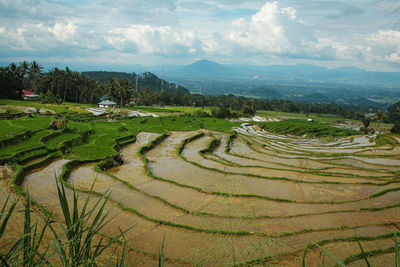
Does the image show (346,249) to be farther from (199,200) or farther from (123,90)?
(123,90)

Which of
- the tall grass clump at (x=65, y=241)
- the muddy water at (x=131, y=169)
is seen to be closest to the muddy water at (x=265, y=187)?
the muddy water at (x=131, y=169)

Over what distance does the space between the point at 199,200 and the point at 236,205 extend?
15.3 feet

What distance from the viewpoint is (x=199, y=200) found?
41.1ft

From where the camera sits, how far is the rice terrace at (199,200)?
8102 mm

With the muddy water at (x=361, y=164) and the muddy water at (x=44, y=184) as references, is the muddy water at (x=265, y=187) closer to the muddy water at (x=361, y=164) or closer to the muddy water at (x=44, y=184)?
the muddy water at (x=44, y=184)

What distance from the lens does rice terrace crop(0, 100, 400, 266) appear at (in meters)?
8.10

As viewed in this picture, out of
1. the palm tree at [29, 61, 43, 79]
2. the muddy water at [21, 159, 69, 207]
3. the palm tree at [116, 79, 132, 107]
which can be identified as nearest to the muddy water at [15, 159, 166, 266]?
the muddy water at [21, 159, 69, 207]

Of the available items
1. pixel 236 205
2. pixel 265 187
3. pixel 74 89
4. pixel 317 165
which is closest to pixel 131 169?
pixel 265 187

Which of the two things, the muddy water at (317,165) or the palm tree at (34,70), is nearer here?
the muddy water at (317,165)

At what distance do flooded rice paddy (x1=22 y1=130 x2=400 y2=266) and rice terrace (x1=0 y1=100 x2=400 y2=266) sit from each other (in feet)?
0.16

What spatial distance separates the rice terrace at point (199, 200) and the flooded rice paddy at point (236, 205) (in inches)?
1.9

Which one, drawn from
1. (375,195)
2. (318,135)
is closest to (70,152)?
(375,195)

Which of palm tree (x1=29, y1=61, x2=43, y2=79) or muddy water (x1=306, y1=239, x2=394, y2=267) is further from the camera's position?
palm tree (x1=29, y1=61, x2=43, y2=79)

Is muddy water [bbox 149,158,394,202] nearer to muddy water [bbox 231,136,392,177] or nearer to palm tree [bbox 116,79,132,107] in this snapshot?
muddy water [bbox 231,136,392,177]
